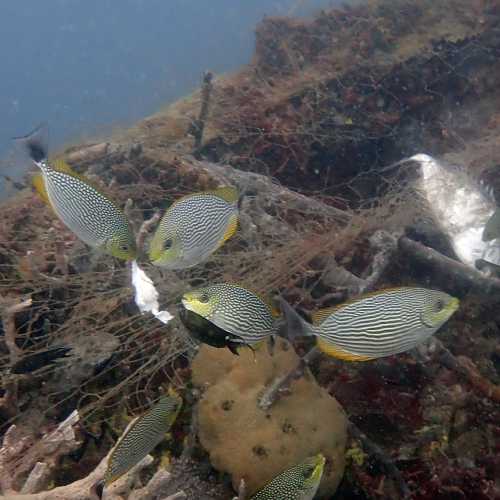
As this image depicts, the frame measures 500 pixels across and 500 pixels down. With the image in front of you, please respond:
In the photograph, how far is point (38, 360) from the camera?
3.70 meters

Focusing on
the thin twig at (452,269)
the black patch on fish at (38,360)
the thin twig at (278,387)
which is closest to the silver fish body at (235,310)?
the thin twig at (278,387)

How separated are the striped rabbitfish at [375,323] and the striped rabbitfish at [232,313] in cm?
14

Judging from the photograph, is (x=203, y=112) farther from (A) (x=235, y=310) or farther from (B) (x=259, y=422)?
(A) (x=235, y=310)

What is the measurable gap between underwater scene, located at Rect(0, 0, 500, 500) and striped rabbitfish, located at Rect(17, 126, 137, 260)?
12mm

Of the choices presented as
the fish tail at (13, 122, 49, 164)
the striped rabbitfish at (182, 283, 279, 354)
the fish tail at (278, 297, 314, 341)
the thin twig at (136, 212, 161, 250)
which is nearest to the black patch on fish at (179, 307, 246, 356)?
the striped rabbitfish at (182, 283, 279, 354)

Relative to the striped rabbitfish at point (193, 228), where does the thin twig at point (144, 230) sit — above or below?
below

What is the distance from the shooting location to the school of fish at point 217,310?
7.49 feet

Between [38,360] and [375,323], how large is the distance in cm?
287

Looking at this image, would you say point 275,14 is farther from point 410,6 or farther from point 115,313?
point 115,313

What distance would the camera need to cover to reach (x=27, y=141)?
103 inches

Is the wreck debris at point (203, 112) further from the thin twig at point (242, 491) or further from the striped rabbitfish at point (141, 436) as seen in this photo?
the thin twig at point (242, 491)

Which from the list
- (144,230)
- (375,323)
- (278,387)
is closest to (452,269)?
(278,387)

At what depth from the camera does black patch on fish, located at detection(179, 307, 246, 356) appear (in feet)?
7.14

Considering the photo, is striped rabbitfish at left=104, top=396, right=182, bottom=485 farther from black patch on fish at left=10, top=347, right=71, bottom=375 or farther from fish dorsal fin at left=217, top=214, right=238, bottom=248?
black patch on fish at left=10, top=347, right=71, bottom=375
